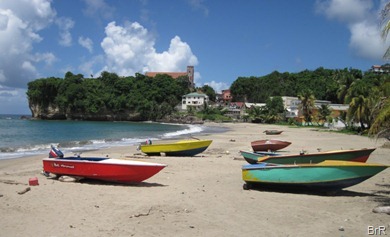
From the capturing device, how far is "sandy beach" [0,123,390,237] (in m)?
6.34

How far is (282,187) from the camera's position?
9.49 metres

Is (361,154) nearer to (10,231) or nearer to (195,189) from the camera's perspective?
(195,189)

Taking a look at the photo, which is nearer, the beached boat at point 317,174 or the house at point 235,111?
the beached boat at point 317,174

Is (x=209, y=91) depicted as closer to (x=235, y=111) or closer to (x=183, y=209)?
(x=235, y=111)

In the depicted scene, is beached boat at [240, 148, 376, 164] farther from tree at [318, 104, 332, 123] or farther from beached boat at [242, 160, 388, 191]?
tree at [318, 104, 332, 123]

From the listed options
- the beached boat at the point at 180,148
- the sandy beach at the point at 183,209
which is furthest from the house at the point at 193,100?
the sandy beach at the point at 183,209

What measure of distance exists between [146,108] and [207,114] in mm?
21381

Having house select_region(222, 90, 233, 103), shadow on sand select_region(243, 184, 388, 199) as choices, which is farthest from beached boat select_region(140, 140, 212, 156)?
house select_region(222, 90, 233, 103)

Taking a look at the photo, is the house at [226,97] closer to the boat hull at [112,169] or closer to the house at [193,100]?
the house at [193,100]

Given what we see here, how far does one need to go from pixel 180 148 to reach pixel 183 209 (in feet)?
35.0

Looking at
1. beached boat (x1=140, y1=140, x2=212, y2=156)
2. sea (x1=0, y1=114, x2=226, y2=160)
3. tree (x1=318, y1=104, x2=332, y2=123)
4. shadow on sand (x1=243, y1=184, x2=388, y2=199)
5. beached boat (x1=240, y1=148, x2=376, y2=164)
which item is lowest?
sea (x1=0, y1=114, x2=226, y2=160)

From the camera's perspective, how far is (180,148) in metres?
18.4

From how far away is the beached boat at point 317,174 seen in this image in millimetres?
8609

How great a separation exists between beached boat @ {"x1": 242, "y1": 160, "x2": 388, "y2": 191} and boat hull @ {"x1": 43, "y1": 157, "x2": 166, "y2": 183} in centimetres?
314
